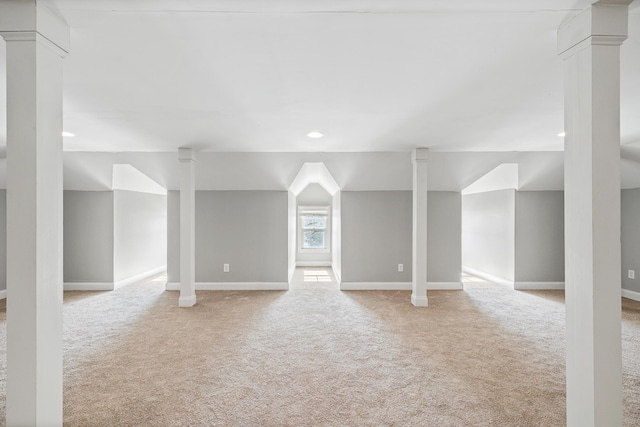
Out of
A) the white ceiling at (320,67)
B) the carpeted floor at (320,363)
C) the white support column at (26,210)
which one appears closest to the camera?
the white support column at (26,210)

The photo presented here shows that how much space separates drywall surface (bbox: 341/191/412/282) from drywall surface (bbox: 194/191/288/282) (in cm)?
117

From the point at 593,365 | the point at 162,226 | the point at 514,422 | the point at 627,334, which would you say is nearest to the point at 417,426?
the point at 514,422

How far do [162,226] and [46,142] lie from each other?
6.62 m

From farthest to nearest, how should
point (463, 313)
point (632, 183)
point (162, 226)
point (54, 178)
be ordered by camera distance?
point (162, 226) < point (632, 183) < point (463, 313) < point (54, 178)

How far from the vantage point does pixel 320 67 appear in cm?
214

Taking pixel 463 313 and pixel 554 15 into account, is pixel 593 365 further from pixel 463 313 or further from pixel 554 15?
pixel 463 313

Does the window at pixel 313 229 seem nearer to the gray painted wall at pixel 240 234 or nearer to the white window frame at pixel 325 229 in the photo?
the white window frame at pixel 325 229

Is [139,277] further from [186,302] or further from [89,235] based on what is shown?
[186,302]

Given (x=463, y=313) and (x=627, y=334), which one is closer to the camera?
(x=627, y=334)

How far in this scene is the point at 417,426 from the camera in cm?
201

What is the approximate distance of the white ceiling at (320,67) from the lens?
5.30ft

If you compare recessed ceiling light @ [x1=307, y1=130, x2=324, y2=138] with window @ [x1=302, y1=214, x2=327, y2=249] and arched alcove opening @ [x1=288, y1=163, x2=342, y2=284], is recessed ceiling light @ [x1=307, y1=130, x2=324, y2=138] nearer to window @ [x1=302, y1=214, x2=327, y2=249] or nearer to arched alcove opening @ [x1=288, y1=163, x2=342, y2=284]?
arched alcove opening @ [x1=288, y1=163, x2=342, y2=284]

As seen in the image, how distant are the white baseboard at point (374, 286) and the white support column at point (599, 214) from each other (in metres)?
4.37

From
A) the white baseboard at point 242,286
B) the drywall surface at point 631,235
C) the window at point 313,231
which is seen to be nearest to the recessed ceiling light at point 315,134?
the white baseboard at point 242,286
